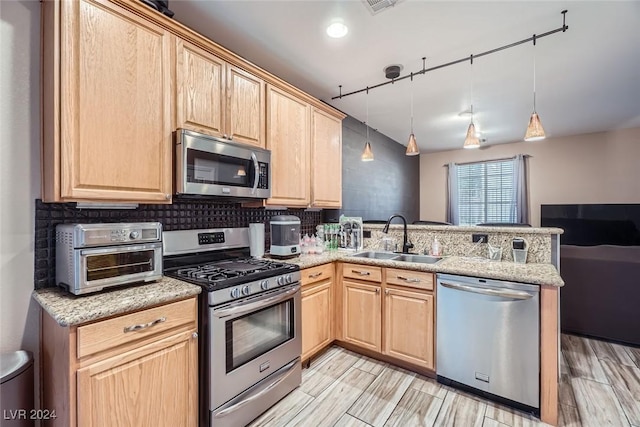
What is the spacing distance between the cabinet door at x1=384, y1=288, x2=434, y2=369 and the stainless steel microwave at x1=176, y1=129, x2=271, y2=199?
4.36ft

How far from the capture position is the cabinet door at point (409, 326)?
213cm

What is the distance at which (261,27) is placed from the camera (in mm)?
2037

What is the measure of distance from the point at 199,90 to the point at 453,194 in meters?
5.78

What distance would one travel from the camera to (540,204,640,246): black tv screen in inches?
152

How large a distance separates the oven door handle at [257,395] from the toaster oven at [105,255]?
81cm

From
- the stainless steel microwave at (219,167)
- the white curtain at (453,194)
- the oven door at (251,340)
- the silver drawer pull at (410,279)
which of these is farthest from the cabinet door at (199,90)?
the white curtain at (453,194)

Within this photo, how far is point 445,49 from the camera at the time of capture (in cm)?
233

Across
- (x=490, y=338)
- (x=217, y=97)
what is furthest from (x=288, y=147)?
(x=490, y=338)

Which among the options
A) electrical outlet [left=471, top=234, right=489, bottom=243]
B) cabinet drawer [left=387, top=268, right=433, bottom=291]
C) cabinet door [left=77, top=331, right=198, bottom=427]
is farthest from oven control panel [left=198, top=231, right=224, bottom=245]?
electrical outlet [left=471, top=234, right=489, bottom=243]

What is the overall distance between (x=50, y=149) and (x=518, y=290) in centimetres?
266

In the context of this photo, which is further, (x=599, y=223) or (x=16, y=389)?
(x=599, y=223)

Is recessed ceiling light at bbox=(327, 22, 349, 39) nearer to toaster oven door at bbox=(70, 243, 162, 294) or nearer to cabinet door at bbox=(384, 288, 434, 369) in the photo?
toaster oven door at bbox=(70, 243, 162, 294)

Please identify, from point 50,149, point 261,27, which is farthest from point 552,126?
point 50,149

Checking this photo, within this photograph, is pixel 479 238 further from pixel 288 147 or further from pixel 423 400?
pixel 288 147
